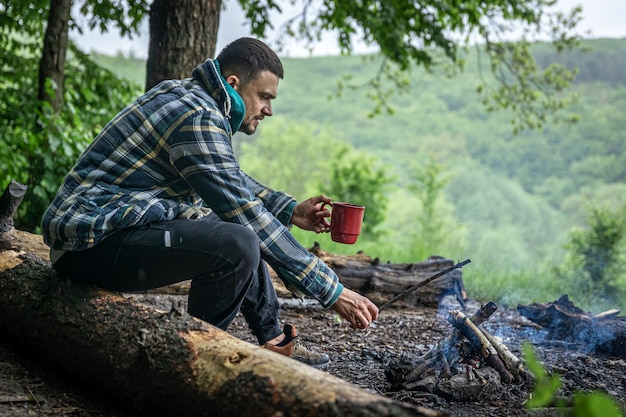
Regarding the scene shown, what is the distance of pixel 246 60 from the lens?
3.09m

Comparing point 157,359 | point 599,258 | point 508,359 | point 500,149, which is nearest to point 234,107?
point 157,359

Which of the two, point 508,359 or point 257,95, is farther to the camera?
point 508,359

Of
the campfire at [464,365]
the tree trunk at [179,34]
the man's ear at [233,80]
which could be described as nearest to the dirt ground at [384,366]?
the campfire at [464,365]

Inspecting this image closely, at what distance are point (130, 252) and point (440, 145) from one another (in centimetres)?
7358

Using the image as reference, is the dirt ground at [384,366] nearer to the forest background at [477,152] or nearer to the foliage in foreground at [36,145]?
the foliage in foreground at [36,145]

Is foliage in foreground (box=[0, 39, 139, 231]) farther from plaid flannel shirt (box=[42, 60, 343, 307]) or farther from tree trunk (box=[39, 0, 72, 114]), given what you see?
plaid flannel shirt (box=[42, 60, 343, 307])

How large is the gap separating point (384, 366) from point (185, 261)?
142cm

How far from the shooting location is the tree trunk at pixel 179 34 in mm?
5363

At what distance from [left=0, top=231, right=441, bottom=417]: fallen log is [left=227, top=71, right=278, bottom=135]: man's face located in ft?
3.47

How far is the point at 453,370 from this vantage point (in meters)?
3.33

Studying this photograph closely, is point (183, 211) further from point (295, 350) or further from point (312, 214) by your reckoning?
point (295, 350)

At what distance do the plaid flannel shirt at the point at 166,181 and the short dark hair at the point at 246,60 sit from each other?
0.44 feet

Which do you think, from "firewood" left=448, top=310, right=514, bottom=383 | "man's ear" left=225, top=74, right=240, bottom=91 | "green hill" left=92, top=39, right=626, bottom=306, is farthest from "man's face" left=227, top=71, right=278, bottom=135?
"green hill" left=92, top=39, right=626, bottom=306

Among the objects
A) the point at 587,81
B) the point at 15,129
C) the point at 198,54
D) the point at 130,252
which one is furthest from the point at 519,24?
the point at 587,81
